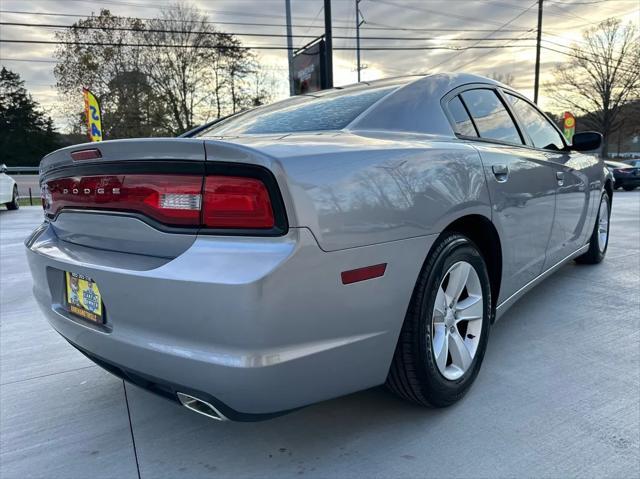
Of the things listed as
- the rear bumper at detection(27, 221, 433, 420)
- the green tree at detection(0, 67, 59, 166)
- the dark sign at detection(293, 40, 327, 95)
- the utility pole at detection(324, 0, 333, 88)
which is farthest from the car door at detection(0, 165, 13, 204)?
the green tree at detection(0, 67, 59, 166)

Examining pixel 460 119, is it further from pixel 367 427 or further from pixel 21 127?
pixel 21 127

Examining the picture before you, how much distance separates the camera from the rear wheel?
4254 millimetres

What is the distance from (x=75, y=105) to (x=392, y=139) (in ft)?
114

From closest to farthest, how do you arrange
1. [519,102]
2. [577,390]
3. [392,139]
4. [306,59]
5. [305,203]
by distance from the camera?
[305,203]
[392,139]
[577,390]
[519,102]
[306,59]

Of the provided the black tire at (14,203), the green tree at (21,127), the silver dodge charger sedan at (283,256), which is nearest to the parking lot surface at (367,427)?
the silver dodge charger sedan at (283,256)

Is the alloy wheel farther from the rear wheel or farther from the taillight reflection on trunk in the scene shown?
the rear wheel

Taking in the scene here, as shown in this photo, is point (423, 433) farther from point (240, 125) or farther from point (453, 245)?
point (240, 125)

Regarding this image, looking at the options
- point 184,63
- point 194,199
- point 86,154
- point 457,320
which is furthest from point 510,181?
point 184,63

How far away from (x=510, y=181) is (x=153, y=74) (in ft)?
105

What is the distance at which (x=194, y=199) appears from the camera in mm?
1450

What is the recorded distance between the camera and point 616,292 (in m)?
3.64

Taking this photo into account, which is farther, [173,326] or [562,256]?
[562,256]

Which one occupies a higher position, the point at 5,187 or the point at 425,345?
the point at 5,187

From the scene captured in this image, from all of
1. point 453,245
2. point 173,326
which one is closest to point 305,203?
point 173,326
